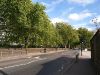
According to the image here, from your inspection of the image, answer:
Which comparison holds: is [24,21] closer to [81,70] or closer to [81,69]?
[81,69]

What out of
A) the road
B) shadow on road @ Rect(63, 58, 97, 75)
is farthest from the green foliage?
shadow on road @ Rect(63, 58, 97, 75)

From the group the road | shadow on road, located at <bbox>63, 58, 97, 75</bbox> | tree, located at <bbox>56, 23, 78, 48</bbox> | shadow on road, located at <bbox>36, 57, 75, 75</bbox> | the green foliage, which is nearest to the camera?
the road

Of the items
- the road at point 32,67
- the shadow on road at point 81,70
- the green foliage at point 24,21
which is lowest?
the shadow on road at point 81,70

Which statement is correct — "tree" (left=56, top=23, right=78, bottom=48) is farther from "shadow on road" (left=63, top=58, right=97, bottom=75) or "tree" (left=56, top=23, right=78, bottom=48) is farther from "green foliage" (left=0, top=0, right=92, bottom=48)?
"shadow on road" (left=63, top=58, right=97, bottom=75)

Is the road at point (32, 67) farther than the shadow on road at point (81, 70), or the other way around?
the shadow on road at point (81, 70)

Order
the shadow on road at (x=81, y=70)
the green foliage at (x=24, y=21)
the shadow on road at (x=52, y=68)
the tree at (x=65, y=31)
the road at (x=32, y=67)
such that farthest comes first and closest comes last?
1. the tree at (x=65, y=31)
2. the green foliage at (x=24, y=21)
3. the shadow on road at (x=81, y=70)
4. the shadow on road at (x=52, y=68)
5. the road at (x=32, y=67)

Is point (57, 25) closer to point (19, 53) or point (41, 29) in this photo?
point (41, 29)

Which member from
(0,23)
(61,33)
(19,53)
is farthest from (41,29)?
(61,33)

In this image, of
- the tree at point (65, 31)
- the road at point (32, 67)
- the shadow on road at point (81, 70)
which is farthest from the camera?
the tree at point (65, 31)

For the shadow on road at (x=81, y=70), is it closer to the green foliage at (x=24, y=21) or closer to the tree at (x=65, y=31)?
the green foliage at (x=24, y=21)

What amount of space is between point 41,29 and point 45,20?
8256mm

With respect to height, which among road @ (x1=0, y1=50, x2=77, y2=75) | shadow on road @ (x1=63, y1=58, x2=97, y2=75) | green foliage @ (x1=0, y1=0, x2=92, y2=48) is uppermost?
green foliage @ (x1=0, y1=0, x2=92, y2=48)

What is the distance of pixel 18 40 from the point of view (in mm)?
78562

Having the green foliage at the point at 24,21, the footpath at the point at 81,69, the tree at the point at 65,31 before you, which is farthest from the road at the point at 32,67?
the tree at the point at 65,31
